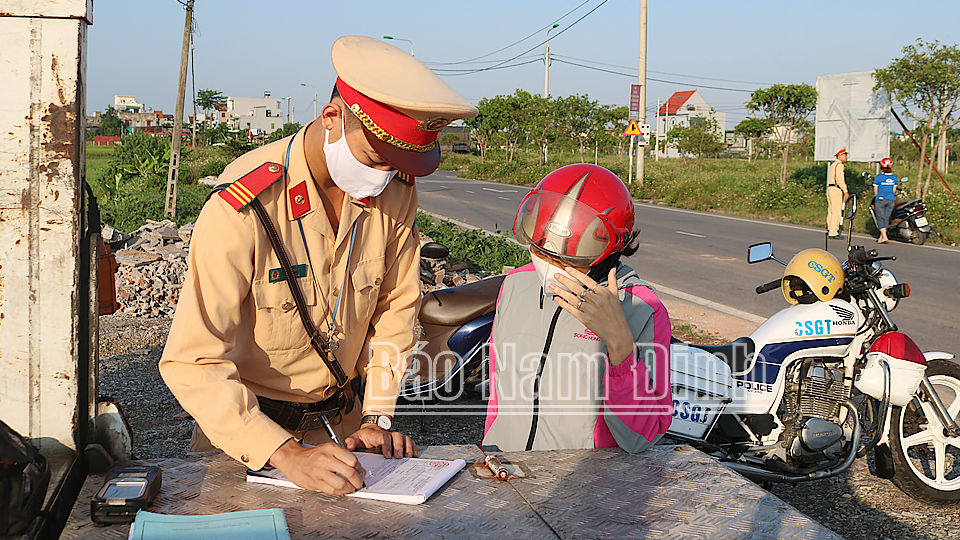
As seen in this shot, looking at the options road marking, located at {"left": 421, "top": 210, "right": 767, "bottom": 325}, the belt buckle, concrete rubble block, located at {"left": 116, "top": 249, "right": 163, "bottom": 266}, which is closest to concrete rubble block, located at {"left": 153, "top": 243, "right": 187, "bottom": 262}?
concrete rubble block, located at {"left": 116, "top": 249, "right": 163, "bottom": 266}

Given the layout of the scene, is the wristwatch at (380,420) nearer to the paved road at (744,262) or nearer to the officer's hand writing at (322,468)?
the officer's hand writing at (322,468)

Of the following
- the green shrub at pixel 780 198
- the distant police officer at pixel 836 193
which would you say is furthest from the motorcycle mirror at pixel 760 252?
the green shrub at pixel 780 198

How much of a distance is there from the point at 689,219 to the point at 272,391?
16.1 metres

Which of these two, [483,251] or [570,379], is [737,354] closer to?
[570,379]

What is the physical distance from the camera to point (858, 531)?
3.36 m

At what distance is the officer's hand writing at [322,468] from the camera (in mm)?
1650

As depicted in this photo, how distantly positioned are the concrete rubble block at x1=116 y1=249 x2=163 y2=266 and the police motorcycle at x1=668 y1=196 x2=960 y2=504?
22.7 ft

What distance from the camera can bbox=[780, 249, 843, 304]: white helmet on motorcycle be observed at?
356cm

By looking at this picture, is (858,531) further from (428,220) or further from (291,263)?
(428,220)

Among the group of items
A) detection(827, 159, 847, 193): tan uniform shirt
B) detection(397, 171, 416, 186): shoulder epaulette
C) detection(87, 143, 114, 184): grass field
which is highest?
detection(87, 143, 114, 184): grass field

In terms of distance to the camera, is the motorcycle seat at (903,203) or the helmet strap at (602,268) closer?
the helmet strap at (602,268)

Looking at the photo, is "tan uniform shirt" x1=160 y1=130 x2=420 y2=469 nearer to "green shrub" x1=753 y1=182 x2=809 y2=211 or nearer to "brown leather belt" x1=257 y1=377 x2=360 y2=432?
"brown leather belt" x1=257 y1=377 x2=360 y2=432

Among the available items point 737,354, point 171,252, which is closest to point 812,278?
point 737,354

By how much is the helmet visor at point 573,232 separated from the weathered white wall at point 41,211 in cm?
118
